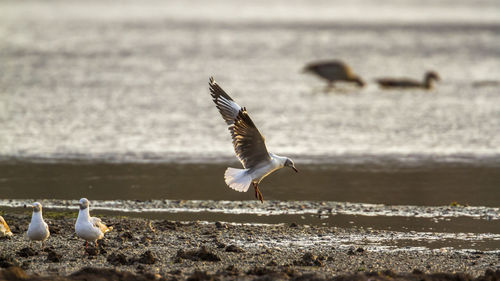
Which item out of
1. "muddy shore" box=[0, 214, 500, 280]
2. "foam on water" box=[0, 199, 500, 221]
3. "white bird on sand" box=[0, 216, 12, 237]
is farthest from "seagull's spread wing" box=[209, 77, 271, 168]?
"white bird on sand" box=[0, 216, 12, 237]

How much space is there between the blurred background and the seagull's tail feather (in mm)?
2720

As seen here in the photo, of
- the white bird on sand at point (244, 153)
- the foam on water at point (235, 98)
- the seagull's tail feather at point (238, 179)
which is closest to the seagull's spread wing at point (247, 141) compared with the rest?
the white bird on sand at point (244, 153)

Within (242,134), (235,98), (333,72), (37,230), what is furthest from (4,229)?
(333,72)

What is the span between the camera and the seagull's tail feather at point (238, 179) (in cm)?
1477

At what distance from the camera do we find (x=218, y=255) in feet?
41.8

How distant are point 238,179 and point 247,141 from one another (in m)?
0.63

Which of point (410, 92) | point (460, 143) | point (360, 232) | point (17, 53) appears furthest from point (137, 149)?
point (17, 53)

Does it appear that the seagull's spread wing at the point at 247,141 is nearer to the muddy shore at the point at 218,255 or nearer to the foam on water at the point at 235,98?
the muddy shore at the point at 218,255

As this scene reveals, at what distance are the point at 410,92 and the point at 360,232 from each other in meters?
24.5

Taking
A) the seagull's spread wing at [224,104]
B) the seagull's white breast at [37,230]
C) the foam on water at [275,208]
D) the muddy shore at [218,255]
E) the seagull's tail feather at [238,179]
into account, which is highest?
the seagull's spread wing at [224,104]

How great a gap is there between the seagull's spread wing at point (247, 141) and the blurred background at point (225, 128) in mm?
2789

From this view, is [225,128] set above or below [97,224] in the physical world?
above

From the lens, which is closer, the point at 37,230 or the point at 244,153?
the point at 37,230

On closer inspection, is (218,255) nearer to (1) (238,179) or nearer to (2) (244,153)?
(1) (238,179)
